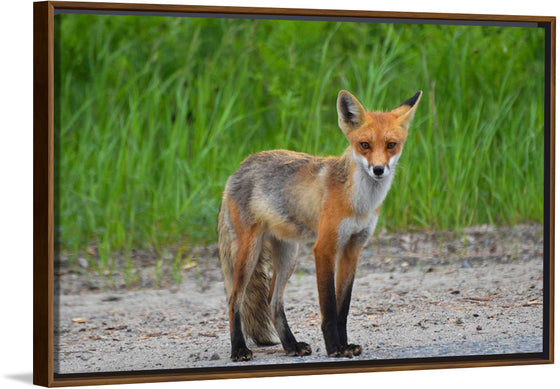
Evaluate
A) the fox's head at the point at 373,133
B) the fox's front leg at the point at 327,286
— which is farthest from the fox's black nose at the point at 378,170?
the fox's front leg at the point at 327,286

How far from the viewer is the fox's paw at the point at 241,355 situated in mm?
7094

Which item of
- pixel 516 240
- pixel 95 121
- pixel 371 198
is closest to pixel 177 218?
pixel 95 121

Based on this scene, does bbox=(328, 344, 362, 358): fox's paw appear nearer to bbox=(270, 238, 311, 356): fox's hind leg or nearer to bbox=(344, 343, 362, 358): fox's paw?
bbox=(344, 343, 362, 358): fox's paw

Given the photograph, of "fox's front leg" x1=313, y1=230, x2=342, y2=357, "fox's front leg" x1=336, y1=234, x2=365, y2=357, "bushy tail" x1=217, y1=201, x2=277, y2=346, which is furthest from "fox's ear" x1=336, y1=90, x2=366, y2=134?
"bushy tail" x1=217, y1=201, x2=277, y2=346

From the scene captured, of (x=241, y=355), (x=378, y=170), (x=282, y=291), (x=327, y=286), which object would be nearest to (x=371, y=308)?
(x=282, y=291)

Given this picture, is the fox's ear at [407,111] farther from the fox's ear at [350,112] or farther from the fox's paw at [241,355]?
the fox's paw at [241,355]

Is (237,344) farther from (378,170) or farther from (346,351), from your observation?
(378,170)

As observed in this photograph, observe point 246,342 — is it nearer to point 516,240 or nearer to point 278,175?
point 278,175

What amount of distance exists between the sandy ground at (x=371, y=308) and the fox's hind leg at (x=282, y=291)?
3.6 inches

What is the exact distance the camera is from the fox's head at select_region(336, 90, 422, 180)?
6832 millimetres

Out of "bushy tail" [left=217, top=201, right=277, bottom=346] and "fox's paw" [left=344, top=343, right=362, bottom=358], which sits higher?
"bushy tail" [left=217, top=201, right=277, bottom=346]

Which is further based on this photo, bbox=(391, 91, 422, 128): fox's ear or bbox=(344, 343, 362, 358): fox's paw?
bbox=(344, 343, 362, 358): fox's paw

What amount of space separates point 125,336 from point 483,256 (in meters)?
3.11

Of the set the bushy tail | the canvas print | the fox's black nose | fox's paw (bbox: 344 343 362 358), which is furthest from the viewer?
the canvas print
